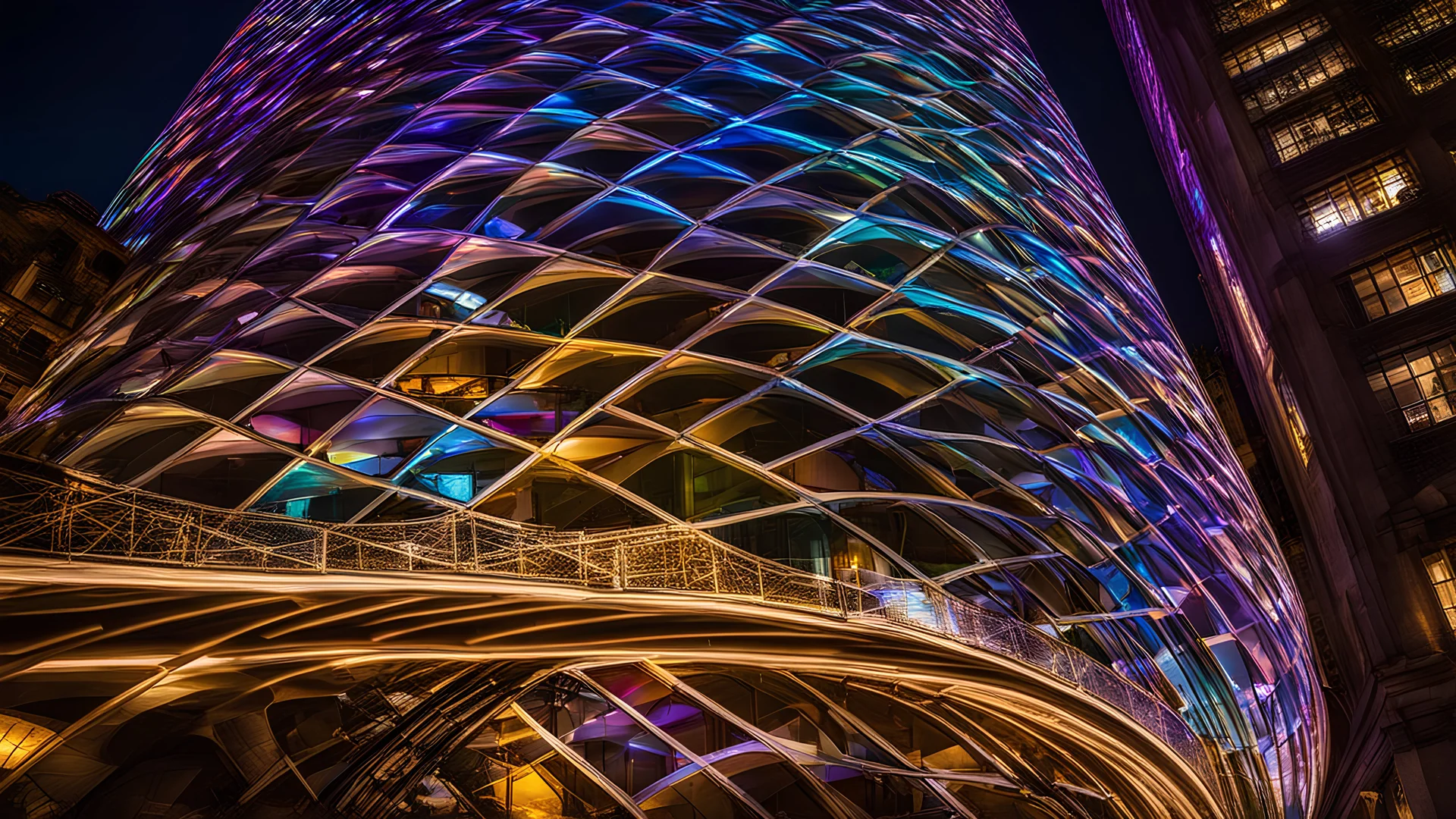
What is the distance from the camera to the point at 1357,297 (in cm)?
2445

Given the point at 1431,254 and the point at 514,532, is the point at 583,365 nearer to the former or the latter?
the point at 514,532

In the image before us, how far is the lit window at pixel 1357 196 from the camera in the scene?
24828 mm

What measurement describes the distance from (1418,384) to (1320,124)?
8.76m

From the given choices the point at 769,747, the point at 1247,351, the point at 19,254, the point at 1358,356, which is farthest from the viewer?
the point at 1247,351

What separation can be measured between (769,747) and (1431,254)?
63.9 feet

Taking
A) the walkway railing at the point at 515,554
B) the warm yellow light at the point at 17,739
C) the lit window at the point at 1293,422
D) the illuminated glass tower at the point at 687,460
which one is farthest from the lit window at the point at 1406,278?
the warm yellow light at the point at 17,739

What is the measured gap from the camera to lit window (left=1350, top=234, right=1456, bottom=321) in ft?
76.5

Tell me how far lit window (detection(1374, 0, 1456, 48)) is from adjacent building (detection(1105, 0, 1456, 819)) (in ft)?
0.16

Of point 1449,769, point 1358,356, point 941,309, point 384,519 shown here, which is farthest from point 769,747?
point 1358,356

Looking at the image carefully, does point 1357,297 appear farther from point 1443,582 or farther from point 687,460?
point 687,460

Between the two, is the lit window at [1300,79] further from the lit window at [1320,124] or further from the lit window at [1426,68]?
the lit window at [1426,68]

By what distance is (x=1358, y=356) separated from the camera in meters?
23.5

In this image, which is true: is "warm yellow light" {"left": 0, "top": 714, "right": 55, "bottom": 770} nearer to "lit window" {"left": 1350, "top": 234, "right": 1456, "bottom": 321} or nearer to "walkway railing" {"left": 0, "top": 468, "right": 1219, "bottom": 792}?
"walkway railing" {"left": 0, "top": 468, "right": 1219, "bottom": 792}

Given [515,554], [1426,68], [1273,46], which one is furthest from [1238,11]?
[515,554]
